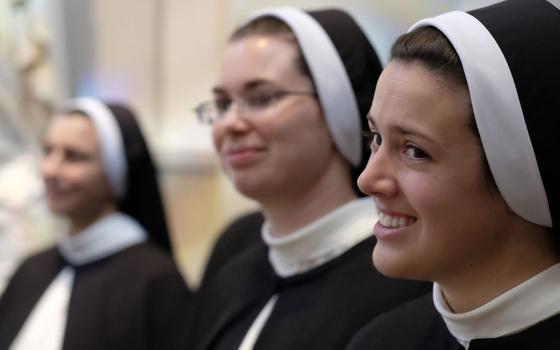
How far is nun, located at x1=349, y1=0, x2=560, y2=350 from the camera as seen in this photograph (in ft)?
4.82

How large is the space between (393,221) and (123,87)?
377 centimetres

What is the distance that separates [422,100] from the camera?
1519 millimetres

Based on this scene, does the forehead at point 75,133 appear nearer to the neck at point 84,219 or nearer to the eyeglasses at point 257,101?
the neck at point 84,219

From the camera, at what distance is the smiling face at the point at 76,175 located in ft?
11.6

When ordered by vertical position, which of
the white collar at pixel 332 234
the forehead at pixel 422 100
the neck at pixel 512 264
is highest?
the forehead at pixel 422 100

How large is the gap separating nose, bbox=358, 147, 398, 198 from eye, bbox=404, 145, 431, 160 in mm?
42

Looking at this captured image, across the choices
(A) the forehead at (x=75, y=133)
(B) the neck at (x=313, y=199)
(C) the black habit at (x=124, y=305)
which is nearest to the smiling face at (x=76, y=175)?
(A) the forehead at (x=75, y=133)

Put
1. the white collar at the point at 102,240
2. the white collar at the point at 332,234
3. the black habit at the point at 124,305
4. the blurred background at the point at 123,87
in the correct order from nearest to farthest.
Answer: the white collar at the point at 332,234 → the black habit at the point at 124,305 → the white collar at the point at 102,240 → the blurred background at the point at 123,87

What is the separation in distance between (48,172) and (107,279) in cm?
54

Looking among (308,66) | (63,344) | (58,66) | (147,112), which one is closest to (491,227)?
(308,66)

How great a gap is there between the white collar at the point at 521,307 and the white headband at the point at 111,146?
232 cm

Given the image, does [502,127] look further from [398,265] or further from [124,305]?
[124,305]

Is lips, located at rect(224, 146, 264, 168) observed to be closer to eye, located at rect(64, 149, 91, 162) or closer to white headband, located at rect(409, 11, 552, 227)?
white headband, located at rect(409, 11, 552, 227)

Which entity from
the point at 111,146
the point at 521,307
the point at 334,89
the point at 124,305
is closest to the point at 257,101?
the point at 334,89
